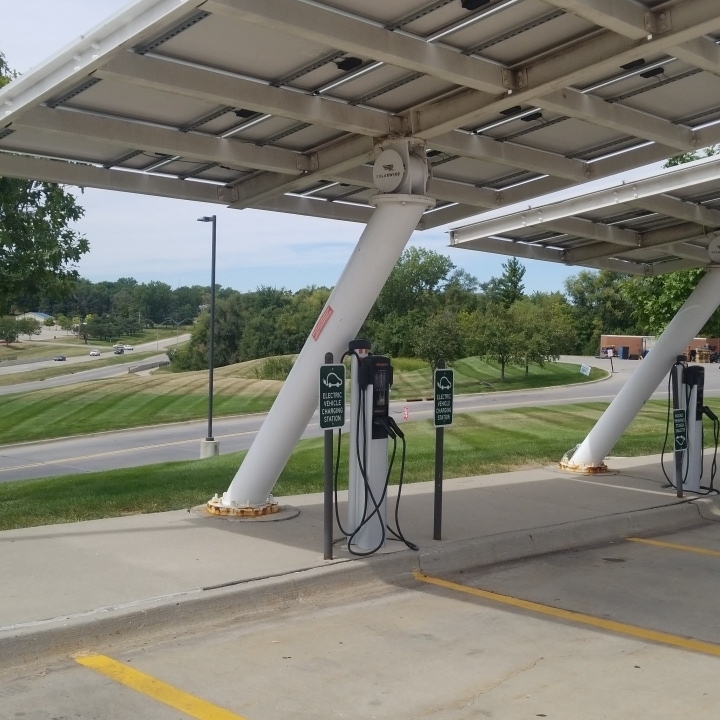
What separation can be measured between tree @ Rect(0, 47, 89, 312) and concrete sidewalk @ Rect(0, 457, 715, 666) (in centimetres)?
445

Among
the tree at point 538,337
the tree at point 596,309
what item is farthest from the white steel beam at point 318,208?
the tree at point 596,309

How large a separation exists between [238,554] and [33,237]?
6.45m

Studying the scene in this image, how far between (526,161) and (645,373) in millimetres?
4263

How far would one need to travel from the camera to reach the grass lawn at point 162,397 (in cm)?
4206

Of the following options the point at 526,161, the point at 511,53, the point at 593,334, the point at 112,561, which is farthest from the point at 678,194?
the point at 593,334

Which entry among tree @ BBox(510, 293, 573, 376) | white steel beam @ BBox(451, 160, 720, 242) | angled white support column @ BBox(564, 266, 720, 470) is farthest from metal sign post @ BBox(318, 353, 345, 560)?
tree @ BBox(510, 293, 573, 376)

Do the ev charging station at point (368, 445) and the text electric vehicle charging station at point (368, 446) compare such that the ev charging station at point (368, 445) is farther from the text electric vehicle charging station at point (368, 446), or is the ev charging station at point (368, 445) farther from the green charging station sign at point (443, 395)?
the green charging station sign at point (443, 395)

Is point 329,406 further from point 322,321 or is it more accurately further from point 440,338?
point 440,338

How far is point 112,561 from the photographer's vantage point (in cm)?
744

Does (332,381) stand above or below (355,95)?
below

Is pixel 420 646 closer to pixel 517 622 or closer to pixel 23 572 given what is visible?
pixel 517 622

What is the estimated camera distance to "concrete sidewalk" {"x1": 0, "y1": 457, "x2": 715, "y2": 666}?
6074 mm

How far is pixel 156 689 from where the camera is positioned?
5.11 metres

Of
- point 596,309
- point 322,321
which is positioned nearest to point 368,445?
point 322,321
